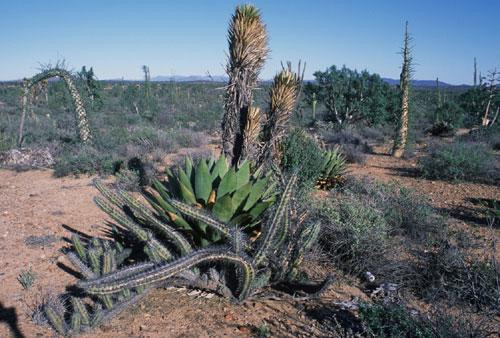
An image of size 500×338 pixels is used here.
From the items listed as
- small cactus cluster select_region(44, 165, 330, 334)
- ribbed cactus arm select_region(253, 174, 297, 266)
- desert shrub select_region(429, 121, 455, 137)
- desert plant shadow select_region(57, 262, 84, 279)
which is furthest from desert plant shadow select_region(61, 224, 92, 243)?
desert shrub select_region(429, 121, 455, 137)

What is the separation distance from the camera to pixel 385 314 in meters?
3.06

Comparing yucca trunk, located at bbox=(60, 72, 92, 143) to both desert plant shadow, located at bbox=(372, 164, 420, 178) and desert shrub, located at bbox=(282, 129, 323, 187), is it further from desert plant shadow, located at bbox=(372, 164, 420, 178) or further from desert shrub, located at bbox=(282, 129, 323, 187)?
desert plant shadow, located at bbox=(372, 164, 420, 178)

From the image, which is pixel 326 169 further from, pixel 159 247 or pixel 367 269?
pixel 159 247

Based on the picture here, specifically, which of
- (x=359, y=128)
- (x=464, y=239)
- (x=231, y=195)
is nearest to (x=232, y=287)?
(x=231, y=195)

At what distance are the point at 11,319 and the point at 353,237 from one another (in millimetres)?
3395

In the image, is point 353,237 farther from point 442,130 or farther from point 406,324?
point 442,130

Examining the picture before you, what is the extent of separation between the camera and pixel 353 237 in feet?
15.1

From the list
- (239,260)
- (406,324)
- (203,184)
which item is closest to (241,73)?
(203,184)

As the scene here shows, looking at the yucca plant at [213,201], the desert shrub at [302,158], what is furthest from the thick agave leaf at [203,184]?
the desert shrub at [302,158]

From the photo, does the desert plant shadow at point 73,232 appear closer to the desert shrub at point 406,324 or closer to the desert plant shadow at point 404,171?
the desert shrub at point 406,324

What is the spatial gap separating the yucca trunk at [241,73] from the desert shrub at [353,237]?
1.41m

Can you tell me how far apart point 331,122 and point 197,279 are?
1728 centimetres

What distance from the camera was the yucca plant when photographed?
12.2 feet

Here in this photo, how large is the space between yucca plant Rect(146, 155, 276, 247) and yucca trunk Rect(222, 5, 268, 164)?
113 cm
